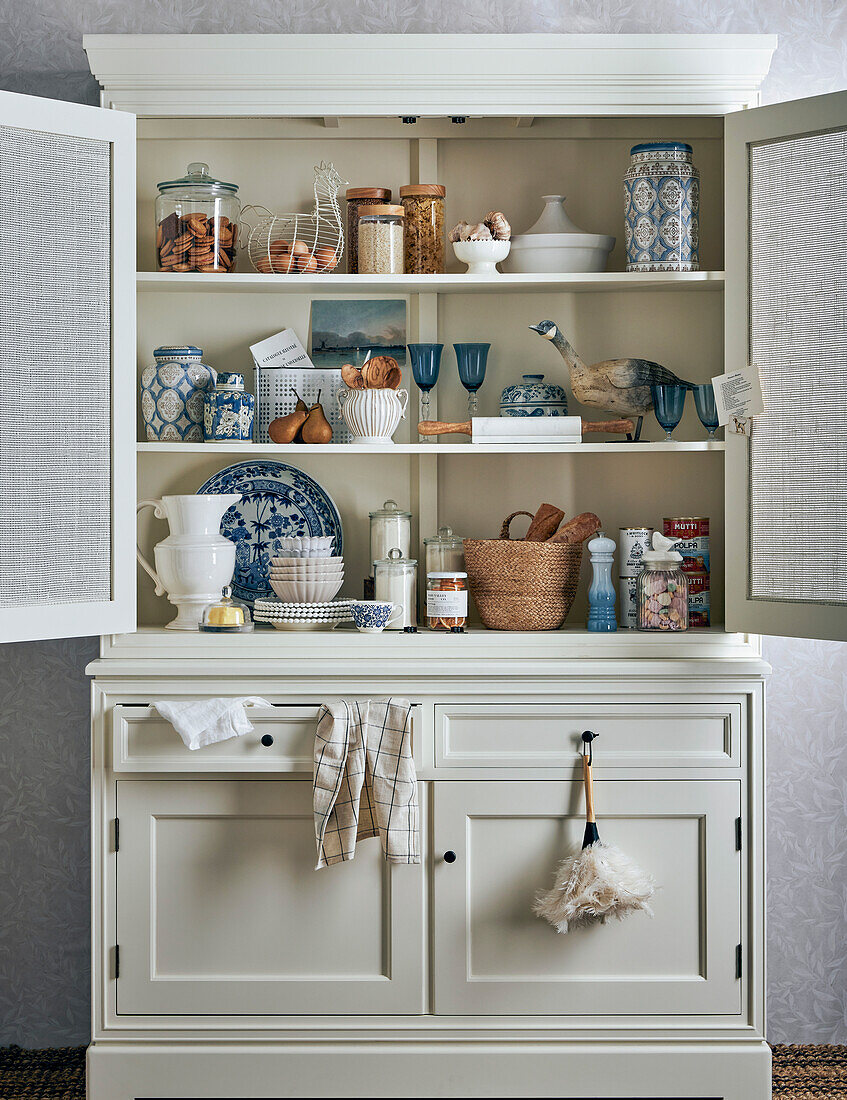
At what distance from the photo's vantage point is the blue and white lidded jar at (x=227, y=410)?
227cm

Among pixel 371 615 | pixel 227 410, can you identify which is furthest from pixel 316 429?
pixel 371 615

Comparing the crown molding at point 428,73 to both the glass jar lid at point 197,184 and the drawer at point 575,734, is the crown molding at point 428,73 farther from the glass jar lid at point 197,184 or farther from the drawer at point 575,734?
the drawer at point 575,734

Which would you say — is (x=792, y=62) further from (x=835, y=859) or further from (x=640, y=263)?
(x=835, y=859)

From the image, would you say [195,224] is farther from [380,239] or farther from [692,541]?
[692,541]

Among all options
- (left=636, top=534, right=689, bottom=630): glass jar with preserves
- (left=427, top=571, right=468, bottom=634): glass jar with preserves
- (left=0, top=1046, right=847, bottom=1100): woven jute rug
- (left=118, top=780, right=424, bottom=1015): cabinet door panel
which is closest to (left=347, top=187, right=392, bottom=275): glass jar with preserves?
(left=427, top=571, right=468, bottom=634): glass jar with preserves

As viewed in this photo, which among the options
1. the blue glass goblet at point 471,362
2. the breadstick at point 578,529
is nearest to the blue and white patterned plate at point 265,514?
the blue glass goblet at point 471,362

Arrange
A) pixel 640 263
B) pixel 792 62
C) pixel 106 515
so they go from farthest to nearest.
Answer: pixel 792 62 < pixel 640 263 < pixel 106 515

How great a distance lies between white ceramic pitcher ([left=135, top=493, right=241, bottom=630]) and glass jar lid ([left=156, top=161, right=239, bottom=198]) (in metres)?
0.71

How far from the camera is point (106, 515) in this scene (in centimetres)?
207

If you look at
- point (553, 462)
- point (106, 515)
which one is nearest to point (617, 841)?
point (553, 462)

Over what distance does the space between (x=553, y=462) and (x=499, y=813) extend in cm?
90

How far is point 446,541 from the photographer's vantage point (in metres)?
2.37

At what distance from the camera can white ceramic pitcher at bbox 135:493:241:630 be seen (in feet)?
7.38

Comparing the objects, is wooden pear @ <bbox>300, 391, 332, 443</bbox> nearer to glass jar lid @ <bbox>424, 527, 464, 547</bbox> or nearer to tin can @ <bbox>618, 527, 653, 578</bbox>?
glass jar lid @ <bbox>424, 527, 464, 547</bbox>
